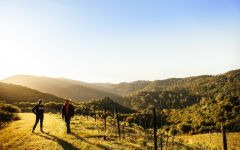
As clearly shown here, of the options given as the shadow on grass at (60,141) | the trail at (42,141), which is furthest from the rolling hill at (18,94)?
the shadow on grass at (60,141)

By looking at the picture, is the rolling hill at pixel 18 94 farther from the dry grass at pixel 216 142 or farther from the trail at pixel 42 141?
the trail at pixel 42 141

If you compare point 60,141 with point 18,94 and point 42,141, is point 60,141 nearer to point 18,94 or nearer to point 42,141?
point 42,141

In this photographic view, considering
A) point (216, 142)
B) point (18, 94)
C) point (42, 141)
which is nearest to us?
point (42, 141)

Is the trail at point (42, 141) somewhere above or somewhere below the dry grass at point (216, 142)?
above

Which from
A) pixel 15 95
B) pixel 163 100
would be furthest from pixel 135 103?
pixel 15 95

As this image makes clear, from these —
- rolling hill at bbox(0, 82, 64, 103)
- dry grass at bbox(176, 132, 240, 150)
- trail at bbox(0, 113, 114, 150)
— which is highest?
rolling hill at bbox(0, 82, 64, 103)

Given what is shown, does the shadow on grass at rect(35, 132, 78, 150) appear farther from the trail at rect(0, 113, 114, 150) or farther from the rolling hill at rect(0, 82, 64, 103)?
the rolling hill at rect(0, 82, 64, 103)

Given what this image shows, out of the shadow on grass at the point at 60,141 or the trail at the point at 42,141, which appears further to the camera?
the trail at the point at 42,141

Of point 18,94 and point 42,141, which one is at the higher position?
point 18,94

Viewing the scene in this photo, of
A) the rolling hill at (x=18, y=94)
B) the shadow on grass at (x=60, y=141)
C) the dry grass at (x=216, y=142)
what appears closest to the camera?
the shadow on grass at (x=60, y=141)

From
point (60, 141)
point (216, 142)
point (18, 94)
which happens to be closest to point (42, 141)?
point (60, 141)

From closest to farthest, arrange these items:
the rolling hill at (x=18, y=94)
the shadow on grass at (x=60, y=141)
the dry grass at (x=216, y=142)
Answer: the shadow on grass at (x=60, y=141) → the dry grass at (x=216, y=142) → the rolling hill at (x=18, y=94)

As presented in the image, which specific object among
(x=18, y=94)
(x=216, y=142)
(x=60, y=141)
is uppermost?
(x=18, y=94)

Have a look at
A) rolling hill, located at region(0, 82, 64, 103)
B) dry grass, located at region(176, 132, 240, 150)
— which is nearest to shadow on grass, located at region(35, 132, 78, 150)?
dry grass, located at region(176, 132, 240, 150)
